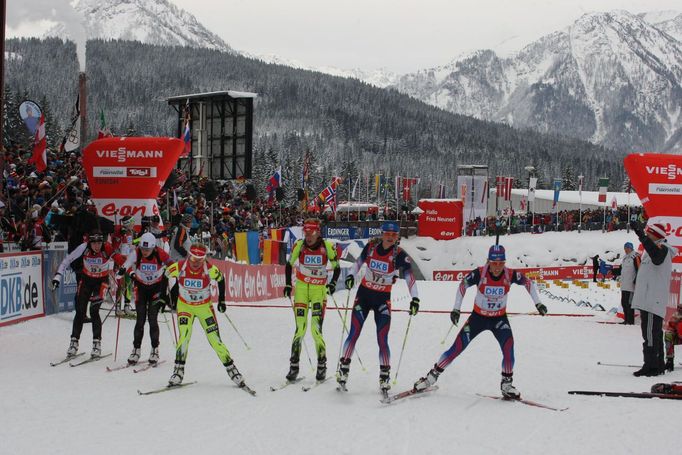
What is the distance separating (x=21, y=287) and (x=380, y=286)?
754cm

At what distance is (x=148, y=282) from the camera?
9.95 m

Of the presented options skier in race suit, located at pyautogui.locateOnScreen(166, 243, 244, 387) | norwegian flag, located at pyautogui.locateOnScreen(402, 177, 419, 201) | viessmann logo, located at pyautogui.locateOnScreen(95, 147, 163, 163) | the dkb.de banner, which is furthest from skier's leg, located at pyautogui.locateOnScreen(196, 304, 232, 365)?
norwegian flag, located at pyautogui.locateOnScreen(402, 177, 419, 201)

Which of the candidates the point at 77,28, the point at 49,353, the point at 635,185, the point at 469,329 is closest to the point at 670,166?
the point at 635,185

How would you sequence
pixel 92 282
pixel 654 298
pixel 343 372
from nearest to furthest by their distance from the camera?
pixel 343 372 < pixel 654 298 < pixel 92 282

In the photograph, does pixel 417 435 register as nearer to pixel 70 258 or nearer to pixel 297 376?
pixel 297 376

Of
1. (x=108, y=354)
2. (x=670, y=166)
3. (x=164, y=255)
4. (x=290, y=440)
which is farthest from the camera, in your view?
(x=670, y=166)

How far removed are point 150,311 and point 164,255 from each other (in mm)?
800

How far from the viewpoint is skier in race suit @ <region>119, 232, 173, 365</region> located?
984 centimetres

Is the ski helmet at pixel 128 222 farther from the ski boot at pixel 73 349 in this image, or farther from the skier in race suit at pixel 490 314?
the skier in race suit at pixel 490 314

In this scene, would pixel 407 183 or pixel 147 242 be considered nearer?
pixel 147 242

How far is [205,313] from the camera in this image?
28.4 ft

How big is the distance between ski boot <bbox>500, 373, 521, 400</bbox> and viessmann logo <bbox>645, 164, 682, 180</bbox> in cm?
870

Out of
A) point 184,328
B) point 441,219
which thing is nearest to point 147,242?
point 184,328

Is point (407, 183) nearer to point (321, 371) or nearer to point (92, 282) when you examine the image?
point (92, 282)
